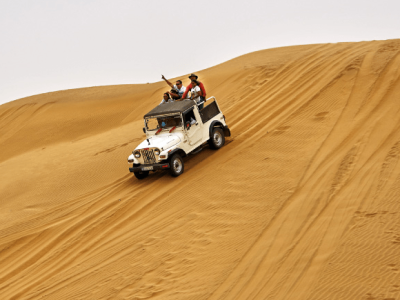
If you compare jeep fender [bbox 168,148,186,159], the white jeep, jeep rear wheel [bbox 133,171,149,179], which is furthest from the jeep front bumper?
jeep rear wheel [bbox 133,171,149,179]

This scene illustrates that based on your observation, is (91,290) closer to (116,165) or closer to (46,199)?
(46,199)

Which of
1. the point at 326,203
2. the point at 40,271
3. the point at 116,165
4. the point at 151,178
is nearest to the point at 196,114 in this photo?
the point at 151,178

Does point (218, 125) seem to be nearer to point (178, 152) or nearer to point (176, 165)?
point (178, 152)

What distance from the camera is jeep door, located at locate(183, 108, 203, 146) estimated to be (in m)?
12.9

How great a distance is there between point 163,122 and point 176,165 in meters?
Result: 1.40

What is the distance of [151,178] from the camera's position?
→ 13016mm

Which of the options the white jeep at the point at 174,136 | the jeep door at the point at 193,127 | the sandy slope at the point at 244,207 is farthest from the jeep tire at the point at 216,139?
the jeep door at the point at 193,127

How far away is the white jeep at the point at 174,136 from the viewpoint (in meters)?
12.3

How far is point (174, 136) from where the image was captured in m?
12.7

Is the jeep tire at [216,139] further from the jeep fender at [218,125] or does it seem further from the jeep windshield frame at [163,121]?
the jeep windshield frame at [163,121]

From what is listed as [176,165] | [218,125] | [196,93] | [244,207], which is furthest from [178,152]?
[244,207]

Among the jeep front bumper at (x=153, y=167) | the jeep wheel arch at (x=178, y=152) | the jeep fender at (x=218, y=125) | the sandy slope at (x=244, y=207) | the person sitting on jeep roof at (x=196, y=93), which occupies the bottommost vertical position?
the sandy slope at (x=244, y=207)

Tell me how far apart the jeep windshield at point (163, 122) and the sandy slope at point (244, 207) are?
1.28m

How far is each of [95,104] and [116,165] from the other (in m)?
12.1
